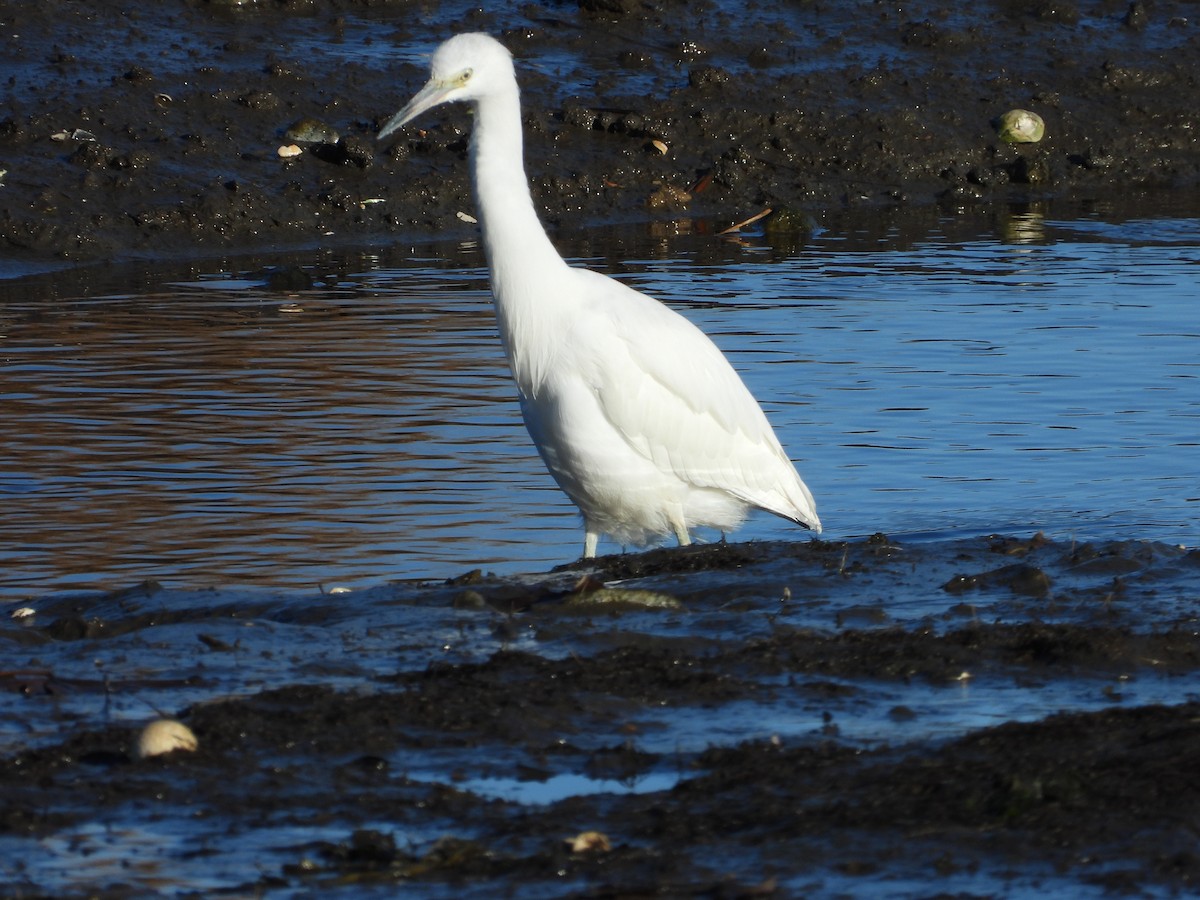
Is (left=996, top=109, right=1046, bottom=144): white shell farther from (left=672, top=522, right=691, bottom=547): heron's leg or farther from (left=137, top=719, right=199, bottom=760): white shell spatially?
(left=137, top=719, right=199, bottom=760): white shell

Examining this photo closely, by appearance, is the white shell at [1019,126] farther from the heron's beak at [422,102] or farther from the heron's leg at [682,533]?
the heron's beak at [422,102]

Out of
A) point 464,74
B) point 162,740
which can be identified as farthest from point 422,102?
point 162,740

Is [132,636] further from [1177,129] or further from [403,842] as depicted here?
[1177,129]

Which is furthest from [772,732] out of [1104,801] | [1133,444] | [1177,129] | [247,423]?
[1177,129]

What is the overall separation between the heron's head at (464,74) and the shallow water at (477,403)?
71.9 inches

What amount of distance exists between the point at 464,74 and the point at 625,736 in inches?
116

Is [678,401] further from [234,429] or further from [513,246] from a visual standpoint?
[234,429]

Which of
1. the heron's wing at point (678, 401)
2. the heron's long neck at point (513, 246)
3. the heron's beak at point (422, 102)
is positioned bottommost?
the heron's wing at point (678, 401)

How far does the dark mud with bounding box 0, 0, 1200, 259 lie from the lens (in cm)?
1554

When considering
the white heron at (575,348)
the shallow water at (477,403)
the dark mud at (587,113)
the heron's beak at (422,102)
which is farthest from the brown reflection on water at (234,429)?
the dark mud at (587,113)

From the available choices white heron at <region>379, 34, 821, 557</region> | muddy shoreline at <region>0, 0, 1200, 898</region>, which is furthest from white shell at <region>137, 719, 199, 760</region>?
white heron at <region>379, 34, 821, 557</region>

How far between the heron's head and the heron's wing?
0.82 m

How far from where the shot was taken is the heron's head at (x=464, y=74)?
6770mm

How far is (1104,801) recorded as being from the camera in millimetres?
4145
